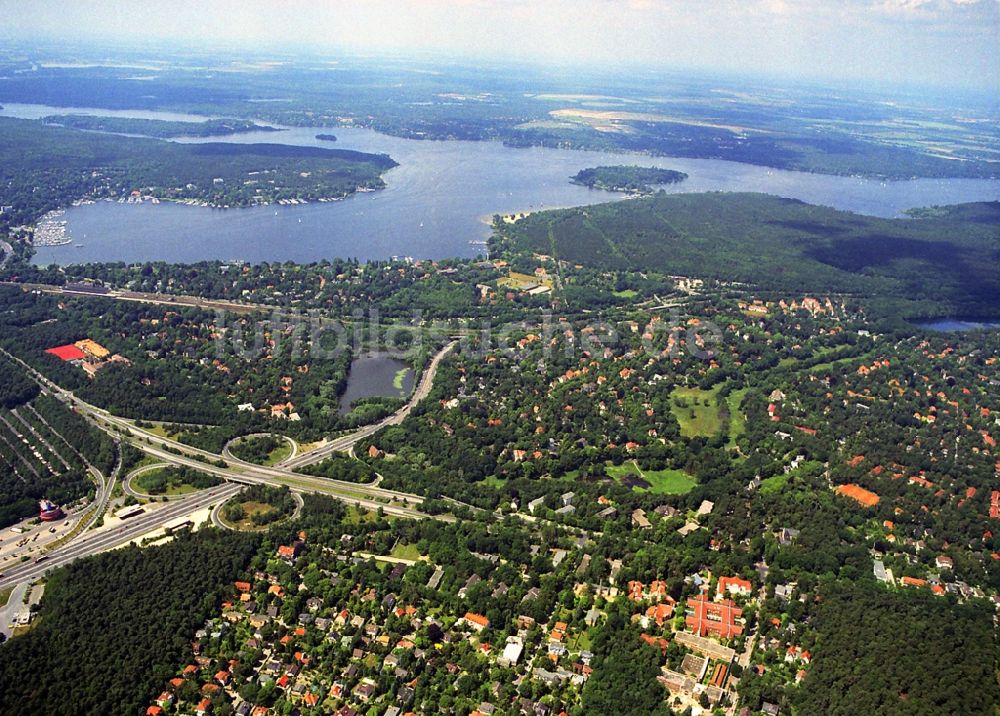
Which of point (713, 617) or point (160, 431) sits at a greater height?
point (160, 431)

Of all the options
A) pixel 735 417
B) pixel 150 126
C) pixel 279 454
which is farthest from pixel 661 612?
pixel 150 126

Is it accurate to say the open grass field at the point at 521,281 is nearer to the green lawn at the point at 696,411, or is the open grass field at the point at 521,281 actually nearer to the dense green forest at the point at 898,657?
the green lawn at the point at 696,411

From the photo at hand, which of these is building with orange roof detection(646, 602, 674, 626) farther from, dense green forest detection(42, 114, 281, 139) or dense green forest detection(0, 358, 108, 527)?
dense green forest detection(42, 114, 281, 139)

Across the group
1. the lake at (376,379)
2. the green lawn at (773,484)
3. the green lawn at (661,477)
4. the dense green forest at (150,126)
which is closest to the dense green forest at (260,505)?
the lake at (376,379)

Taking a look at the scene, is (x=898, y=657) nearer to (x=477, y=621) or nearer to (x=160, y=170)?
(x=477, y=621)

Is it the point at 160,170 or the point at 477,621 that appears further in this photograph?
the point at 160,170

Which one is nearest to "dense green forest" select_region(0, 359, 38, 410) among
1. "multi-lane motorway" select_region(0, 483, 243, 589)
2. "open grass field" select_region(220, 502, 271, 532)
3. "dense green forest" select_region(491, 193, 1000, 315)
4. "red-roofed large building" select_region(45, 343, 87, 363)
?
"red-roofed large building" select_region(45, 343, 87, 363)
